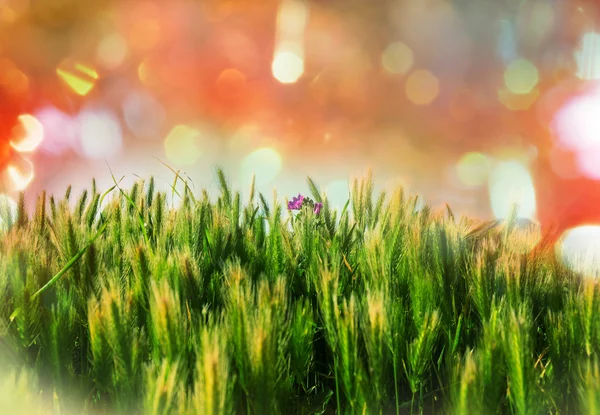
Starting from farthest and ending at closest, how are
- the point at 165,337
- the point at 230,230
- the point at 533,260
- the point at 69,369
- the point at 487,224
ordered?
the point at 487,224, the point at 230,230, the point at 533,260, the point at 69,369, the point at 165,337

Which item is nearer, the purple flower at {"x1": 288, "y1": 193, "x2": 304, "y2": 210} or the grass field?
the grass field

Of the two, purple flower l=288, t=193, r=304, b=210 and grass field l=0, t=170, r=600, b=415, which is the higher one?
purple flower l=288, t=193, r=304, b=210

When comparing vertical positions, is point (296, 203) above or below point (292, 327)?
above

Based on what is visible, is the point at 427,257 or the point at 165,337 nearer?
the point at 165,337

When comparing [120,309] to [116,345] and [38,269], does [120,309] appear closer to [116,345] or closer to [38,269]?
[116,345]

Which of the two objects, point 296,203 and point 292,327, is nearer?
point 292,327

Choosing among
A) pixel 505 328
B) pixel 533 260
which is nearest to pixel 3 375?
pixel 505 328

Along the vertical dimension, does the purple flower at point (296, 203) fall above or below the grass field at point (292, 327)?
above

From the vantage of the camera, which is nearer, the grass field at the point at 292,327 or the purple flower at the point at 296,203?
the grass field at the point at 292,327
